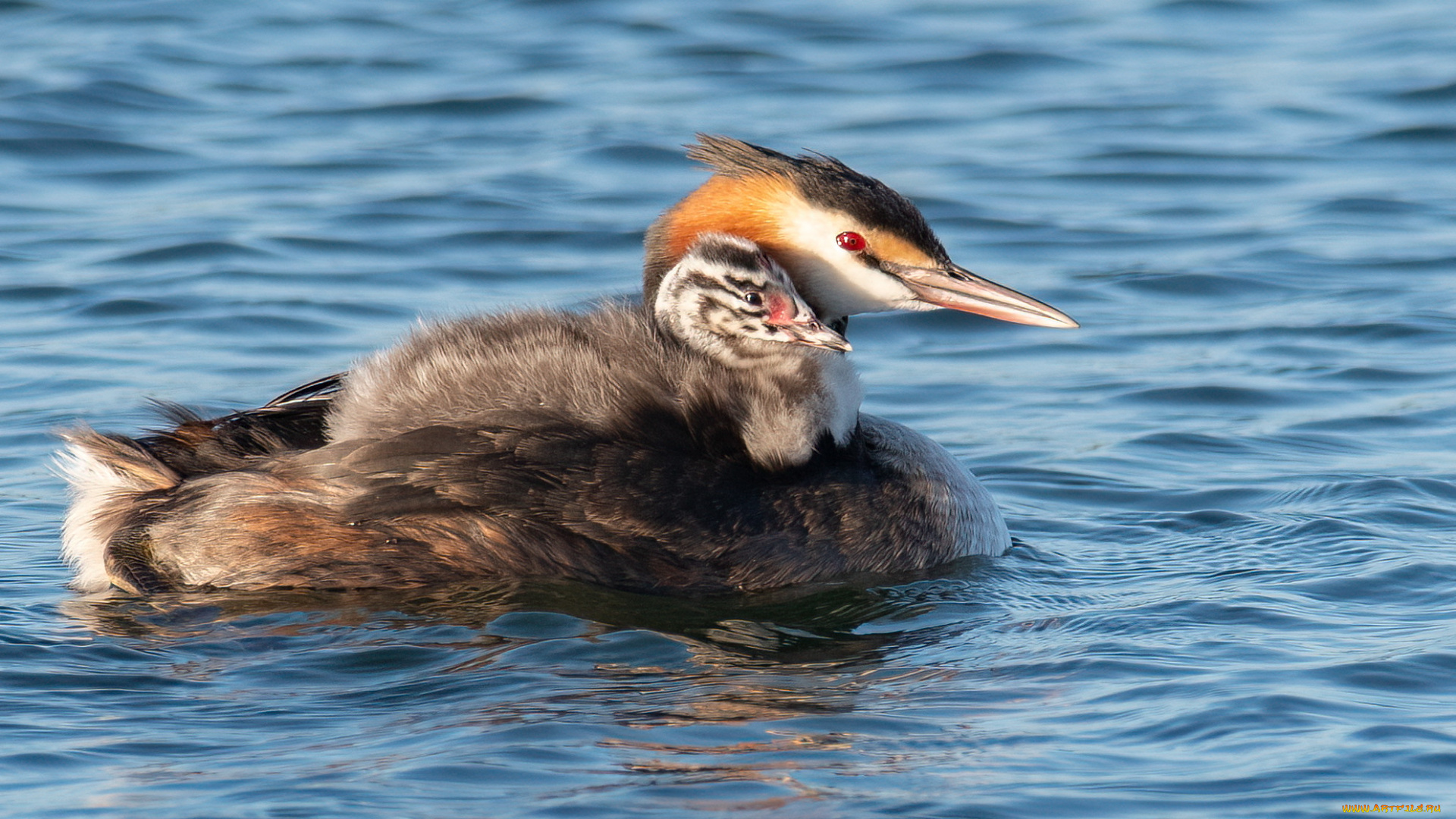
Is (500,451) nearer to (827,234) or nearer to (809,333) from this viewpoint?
(809,333)

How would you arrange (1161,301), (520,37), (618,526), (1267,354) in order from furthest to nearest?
(520,37) → (1161,301) → (1267,354) → (618,526)

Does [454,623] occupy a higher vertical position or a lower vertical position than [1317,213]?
lower

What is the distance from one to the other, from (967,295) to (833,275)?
484mm

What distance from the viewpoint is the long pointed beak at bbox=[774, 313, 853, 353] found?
20.3 feet

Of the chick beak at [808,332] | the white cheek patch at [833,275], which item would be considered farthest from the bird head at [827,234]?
the chick beak at [808,332]

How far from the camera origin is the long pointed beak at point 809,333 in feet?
20.3

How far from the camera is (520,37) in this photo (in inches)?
619

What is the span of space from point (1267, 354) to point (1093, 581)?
3.39 meters

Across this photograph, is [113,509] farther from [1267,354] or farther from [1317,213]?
[1317,213]

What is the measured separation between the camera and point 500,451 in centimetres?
594

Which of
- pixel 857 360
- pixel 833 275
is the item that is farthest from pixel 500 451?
pixel 857 360

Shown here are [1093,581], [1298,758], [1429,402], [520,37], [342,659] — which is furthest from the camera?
[520,37]

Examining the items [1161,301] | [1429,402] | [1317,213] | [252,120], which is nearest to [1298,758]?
[1429,402]

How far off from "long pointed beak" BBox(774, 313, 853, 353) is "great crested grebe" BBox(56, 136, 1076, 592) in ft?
0.64
